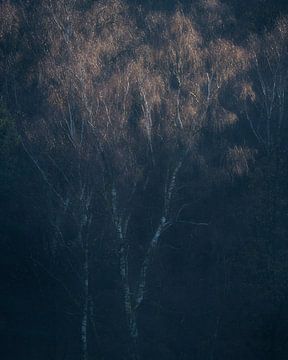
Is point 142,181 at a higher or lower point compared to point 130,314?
higher

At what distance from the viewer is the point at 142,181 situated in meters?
13.3

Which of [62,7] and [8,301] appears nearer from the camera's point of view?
[62,7]

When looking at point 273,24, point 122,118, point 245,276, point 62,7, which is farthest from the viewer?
point 273,24

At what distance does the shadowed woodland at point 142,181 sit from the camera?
12.3 metres

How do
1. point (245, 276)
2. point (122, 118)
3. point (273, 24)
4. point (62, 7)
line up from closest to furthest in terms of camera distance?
point (122, 118) → point (62, 7) → point (245, 276) → point (273, 24)

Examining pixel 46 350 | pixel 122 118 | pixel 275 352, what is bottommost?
pixel 275 352

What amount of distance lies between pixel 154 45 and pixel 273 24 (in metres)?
5.59

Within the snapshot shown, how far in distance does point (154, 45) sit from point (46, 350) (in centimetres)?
985

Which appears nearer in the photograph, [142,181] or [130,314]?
[130,314]

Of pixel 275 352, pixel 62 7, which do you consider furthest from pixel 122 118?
pixel 275 352

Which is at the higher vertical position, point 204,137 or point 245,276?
point 204,137

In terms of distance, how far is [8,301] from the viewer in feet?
48.4

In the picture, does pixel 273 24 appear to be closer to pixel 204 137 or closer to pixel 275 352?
pixel 204 137

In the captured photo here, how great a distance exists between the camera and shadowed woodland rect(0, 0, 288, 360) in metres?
12.3
